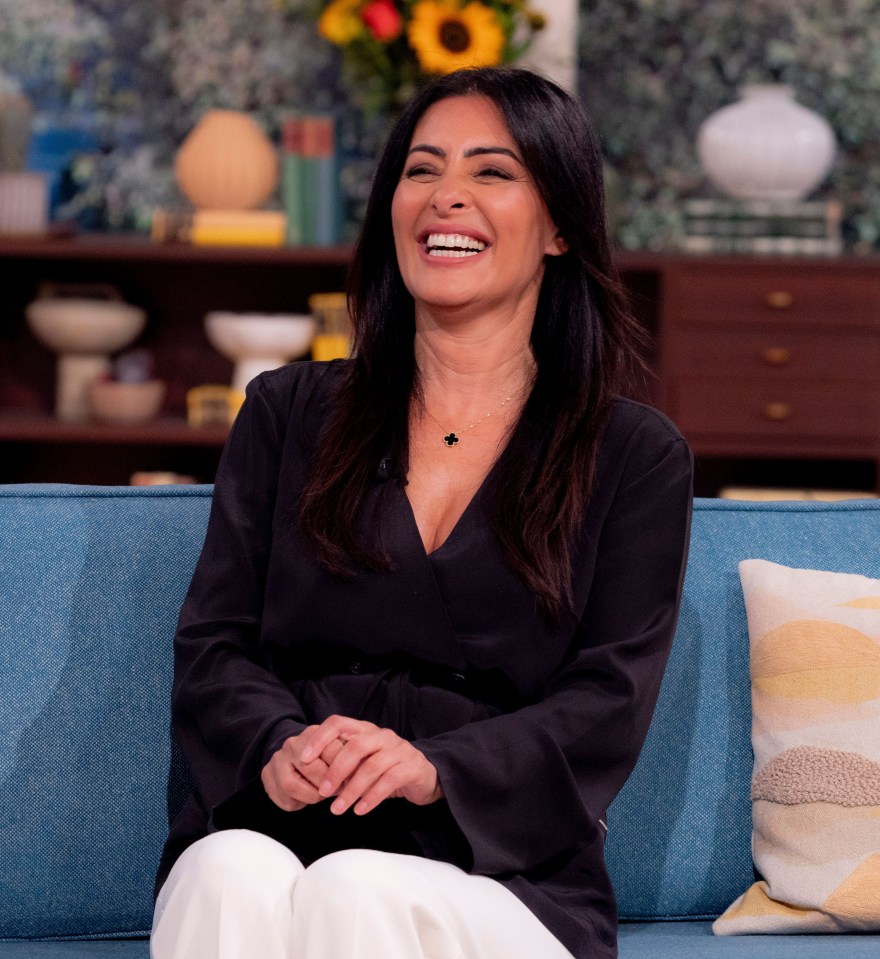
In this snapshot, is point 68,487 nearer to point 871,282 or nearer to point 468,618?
point 468,618

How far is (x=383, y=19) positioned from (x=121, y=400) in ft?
3.82

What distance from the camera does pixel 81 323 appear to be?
3918 millimetres

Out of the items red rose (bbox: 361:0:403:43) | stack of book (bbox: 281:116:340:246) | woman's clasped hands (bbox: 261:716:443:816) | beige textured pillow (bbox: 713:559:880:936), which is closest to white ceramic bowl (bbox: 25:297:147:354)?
stack of book (bbox: 281:116:340:246)

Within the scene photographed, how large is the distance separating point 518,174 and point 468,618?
0.54 metres

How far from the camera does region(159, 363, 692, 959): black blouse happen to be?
5.20 ft

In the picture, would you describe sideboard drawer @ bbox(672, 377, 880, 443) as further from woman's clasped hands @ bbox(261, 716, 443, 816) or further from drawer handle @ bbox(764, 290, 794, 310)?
woman's clasped hands @ bbox(261, 716, 443, 816)

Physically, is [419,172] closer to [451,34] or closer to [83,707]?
[83,707]

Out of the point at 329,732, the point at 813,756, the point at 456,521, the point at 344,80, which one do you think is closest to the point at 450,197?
the point at 456,521

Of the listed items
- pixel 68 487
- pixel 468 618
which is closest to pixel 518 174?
pixel 468 618

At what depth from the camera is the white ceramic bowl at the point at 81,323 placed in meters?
3.92

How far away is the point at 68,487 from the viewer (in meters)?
1.93

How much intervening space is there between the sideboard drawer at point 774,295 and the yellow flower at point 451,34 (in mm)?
714

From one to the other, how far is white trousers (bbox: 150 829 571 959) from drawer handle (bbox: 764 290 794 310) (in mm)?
2529

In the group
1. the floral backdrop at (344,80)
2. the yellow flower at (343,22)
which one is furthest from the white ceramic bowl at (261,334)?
the yellow flower at (343,22)
